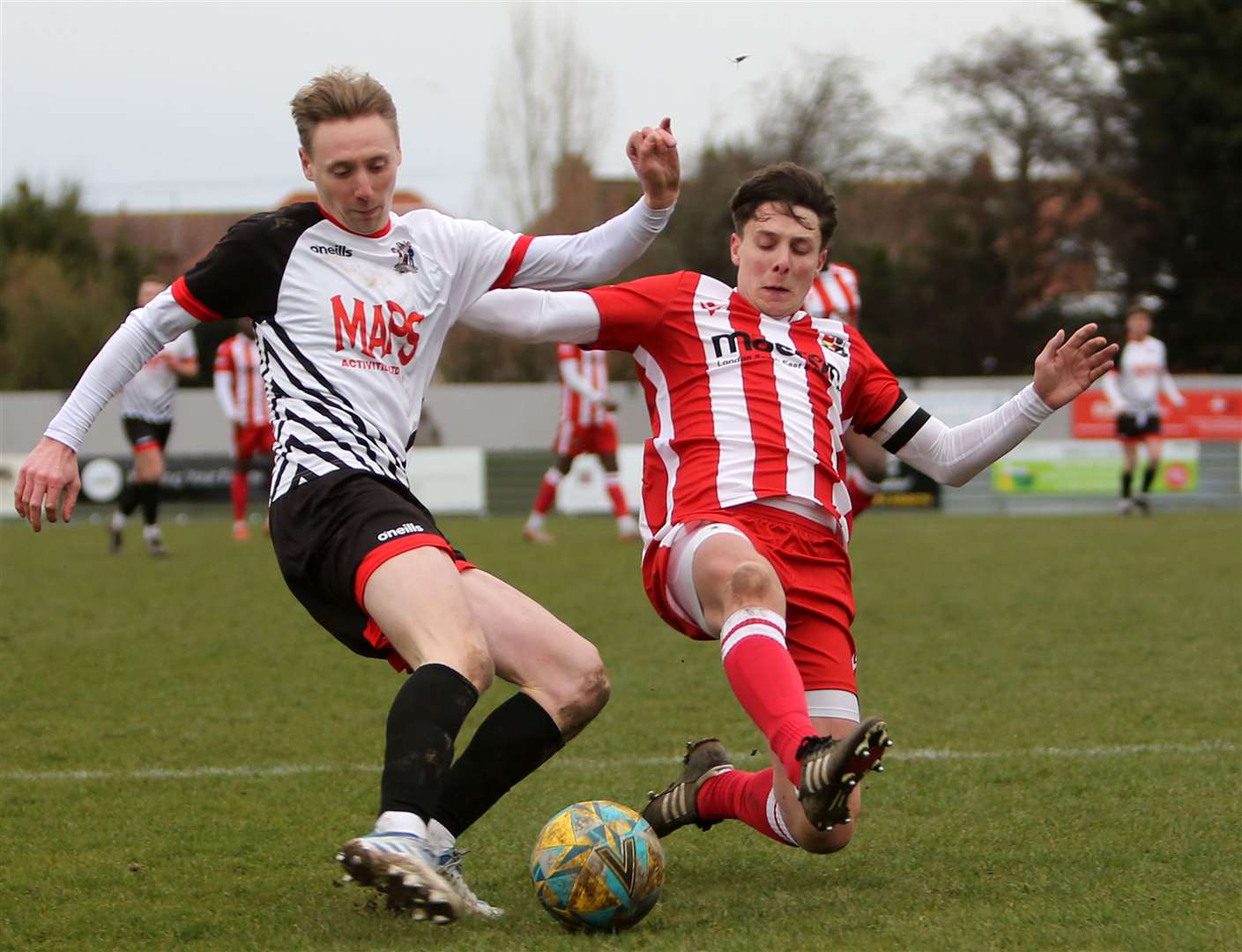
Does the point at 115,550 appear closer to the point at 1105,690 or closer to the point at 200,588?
the point at 200,588

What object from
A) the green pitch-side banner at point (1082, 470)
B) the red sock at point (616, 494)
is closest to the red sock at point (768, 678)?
the red sock at point (616, 494)

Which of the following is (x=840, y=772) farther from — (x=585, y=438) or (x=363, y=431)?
(x=585, y=438)

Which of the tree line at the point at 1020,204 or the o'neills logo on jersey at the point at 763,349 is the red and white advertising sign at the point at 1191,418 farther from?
the o'neills logo on jersey at the point at 763,349

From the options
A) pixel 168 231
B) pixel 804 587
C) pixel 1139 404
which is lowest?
pixel 804 587

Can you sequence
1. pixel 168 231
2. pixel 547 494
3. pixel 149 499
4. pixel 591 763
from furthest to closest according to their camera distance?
1. pixel 168 231
2. pixel 547 494
3. pixel 149 499
4. pixel 591 763

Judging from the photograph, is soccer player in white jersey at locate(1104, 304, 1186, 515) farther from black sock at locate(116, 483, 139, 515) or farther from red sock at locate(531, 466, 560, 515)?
black sock at locate(116, 483, 139, 515)

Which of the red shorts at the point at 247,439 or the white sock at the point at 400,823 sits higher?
the red shorts at the point at 247,439

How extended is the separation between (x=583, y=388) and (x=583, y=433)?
0.75 meters

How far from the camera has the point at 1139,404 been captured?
18016 mm

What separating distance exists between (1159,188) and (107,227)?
31.6m

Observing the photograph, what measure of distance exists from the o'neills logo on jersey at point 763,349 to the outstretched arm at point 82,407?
4.68ft

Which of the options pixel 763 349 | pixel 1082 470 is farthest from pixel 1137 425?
pixel 763 349

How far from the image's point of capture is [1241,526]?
1627cm

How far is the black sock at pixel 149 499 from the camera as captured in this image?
1373cm
